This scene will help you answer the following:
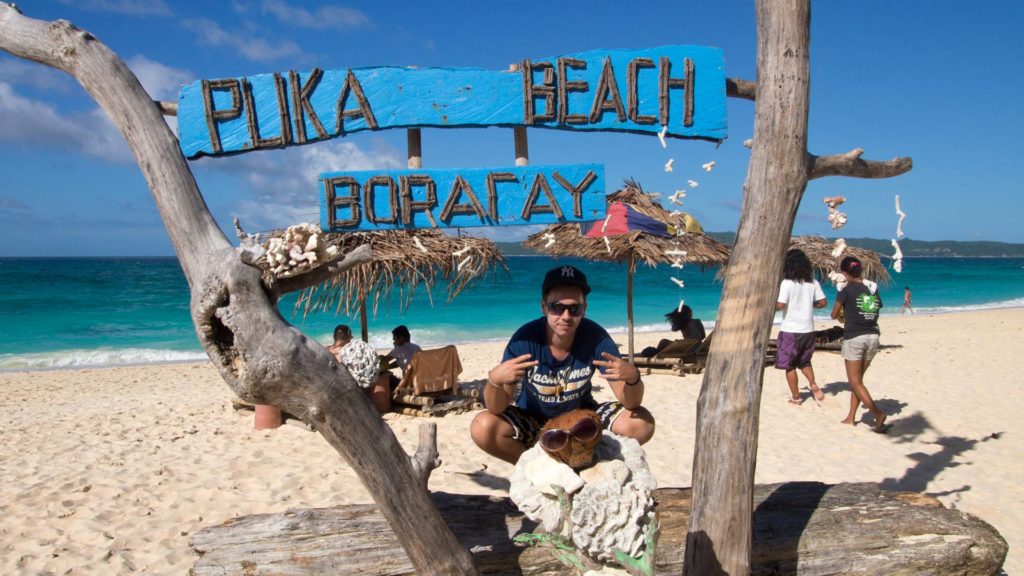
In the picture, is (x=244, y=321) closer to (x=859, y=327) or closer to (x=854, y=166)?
(x=854, y=166)

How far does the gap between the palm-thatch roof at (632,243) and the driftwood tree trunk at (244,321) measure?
641 centimetres

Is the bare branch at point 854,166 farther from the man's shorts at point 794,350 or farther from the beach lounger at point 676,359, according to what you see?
the beach lounger at point 676,359

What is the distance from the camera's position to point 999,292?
37562 mm

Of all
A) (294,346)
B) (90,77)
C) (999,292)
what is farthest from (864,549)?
(999,292)

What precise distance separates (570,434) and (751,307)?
1.02m

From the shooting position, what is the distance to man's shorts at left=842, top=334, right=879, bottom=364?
630cm

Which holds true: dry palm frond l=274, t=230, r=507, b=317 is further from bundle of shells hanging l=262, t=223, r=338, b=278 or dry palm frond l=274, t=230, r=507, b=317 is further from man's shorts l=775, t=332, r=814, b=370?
bundle of shells hanging l=262, t=223, r=338, b=278

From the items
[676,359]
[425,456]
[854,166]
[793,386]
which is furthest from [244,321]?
[676,359]

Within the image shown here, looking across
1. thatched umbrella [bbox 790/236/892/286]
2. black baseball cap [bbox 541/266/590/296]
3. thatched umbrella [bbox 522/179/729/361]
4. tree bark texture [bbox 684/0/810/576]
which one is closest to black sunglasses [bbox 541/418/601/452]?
tree bark texture [bbox 684/0/810/576]

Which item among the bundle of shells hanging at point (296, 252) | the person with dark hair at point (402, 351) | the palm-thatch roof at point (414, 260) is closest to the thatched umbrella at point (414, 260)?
the palm-thatch roof at point (414, 260)

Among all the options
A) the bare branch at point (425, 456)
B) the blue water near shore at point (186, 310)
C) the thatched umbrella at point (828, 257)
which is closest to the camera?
the bare branch at point (425, 456)

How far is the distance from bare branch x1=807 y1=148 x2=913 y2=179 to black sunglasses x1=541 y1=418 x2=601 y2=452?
5.12 ft

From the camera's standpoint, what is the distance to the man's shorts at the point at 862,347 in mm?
6305

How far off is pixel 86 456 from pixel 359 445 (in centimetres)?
526
